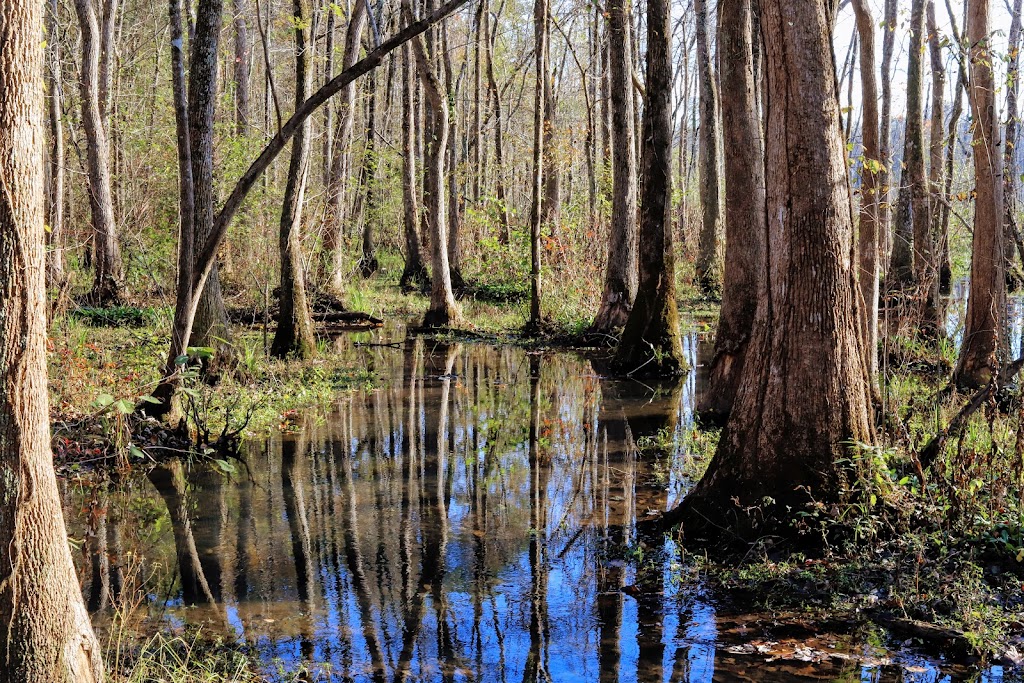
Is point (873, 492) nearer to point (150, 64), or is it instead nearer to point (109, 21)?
point (109, 21)

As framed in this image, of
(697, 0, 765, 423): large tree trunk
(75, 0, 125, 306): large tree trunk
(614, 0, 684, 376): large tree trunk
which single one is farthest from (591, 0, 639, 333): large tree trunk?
(75, 0, 125, 306): large tree trunk

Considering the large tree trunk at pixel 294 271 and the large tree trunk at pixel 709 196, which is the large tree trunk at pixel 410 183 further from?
the large tree trunk at pixel 294 271

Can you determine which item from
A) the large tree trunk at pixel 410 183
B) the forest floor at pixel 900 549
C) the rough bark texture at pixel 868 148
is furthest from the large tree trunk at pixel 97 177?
the rough bark texture at pixel 868 148

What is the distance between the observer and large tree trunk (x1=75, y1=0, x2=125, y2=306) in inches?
685

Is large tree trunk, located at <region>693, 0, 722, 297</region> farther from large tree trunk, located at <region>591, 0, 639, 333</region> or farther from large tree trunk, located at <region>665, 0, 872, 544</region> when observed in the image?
large tree trunk, located at <region>665, 0, 872, 544</region>

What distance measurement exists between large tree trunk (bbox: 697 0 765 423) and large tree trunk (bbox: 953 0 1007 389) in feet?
7.10

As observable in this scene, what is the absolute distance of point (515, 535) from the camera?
665cm

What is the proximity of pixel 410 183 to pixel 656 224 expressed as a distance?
13.0 metres

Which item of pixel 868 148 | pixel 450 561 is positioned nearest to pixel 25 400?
pixel 450 561

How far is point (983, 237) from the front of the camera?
9820 mm

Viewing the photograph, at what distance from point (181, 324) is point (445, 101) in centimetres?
973

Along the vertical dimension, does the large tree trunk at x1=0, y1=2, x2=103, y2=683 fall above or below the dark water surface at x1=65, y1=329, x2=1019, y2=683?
above

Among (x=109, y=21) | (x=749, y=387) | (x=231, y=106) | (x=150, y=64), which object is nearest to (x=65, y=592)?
(x=749, y=387)

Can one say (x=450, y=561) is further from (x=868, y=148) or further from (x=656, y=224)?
(x=656, y=224)
